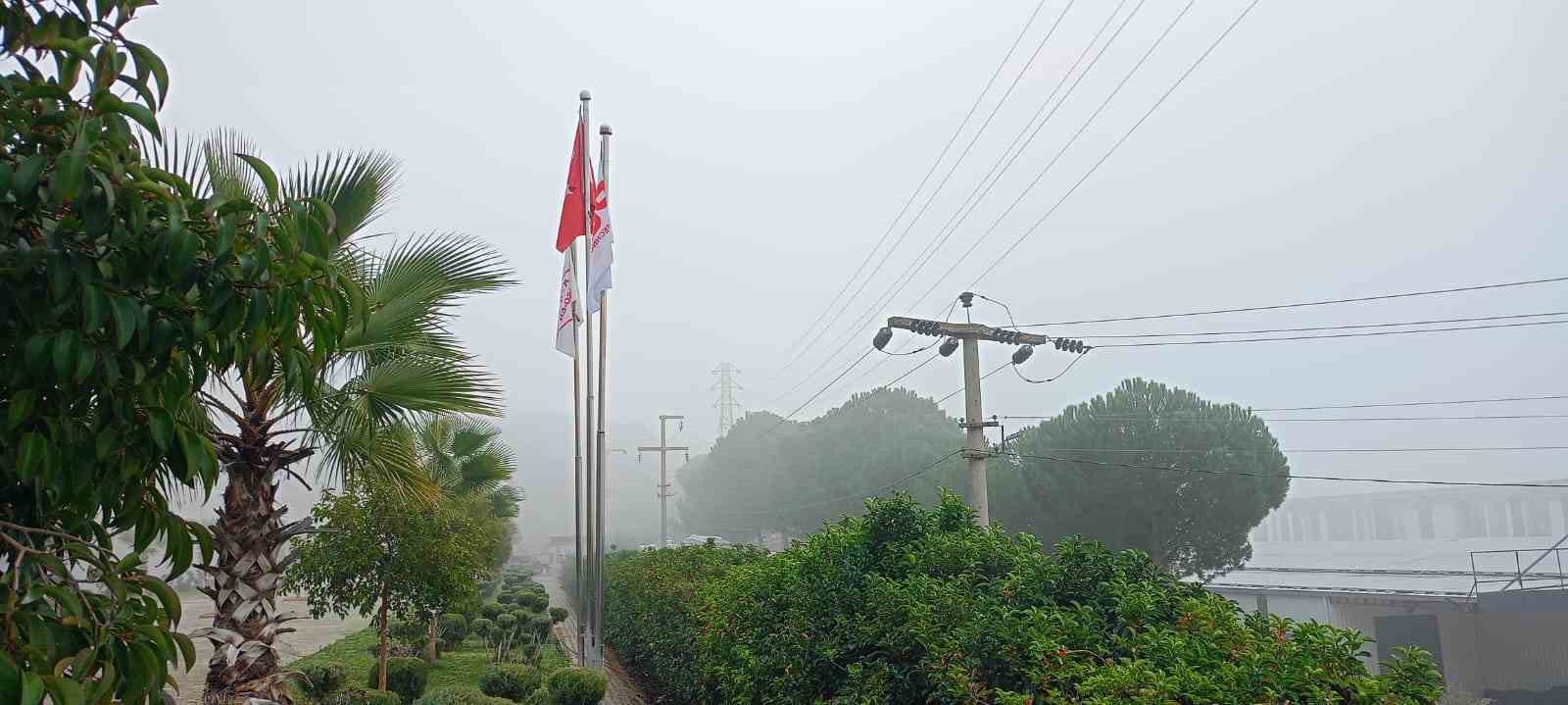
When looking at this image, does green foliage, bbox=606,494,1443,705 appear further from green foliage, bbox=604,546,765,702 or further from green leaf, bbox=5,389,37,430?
green leaf, bbox=5,389,37,430

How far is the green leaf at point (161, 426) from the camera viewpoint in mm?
1931

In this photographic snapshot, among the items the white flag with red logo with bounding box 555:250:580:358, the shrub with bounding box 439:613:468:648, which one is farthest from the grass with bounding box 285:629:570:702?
the white flag with red logo with bounding box 555:250:580:358

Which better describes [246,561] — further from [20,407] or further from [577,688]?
[20,407]

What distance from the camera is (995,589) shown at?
16.3ft

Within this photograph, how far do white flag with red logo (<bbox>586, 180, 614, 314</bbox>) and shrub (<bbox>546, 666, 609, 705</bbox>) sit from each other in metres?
3.86

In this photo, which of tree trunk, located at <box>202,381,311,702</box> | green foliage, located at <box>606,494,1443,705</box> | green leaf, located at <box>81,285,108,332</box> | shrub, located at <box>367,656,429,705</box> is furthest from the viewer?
shrub, located at <box>367,656,429,705</box>

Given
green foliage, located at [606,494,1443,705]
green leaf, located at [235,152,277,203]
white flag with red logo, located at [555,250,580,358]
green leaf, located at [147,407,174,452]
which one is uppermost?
white flag with red logo, located at [555,250,580,358]

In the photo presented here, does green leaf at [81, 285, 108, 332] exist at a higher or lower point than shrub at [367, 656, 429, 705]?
higher

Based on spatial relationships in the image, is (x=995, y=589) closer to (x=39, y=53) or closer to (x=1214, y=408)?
(x=39, y=53)

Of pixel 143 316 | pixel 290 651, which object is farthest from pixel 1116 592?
pixel 290 651

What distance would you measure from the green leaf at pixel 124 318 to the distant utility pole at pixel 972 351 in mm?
13145

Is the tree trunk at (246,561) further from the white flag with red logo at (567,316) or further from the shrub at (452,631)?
the shrub at (452,631)

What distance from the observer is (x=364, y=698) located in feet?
32.2

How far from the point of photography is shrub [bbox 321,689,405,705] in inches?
378
